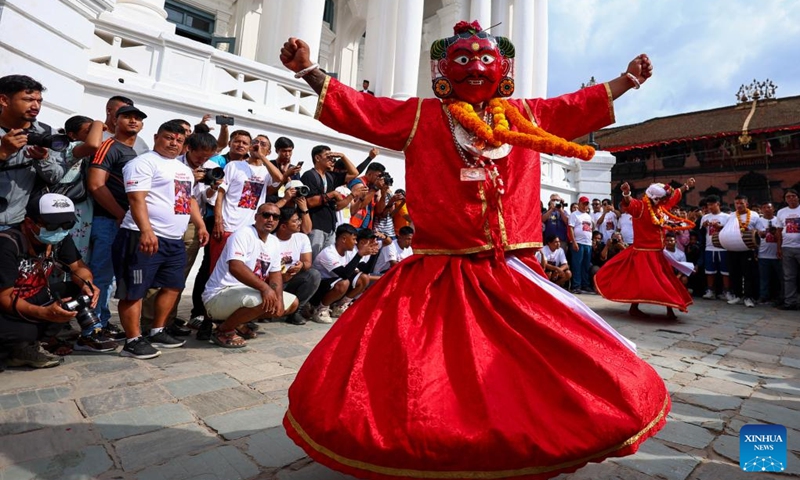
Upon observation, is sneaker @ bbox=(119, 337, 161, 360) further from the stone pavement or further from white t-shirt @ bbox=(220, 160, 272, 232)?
Answer: white t-shirt @ bbox=(220, 160, 272, 232)

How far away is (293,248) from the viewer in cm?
480

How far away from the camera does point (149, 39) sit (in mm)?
6738

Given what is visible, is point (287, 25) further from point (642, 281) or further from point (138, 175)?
point (642, 281)

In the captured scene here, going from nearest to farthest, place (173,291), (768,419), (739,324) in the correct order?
(768,419), (173,291), (739,324)

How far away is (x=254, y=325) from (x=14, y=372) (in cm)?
197

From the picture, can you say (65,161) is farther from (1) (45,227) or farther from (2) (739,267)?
(2) (739,267)

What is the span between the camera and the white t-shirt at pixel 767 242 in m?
8.55

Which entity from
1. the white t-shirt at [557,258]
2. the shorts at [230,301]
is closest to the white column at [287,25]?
the shorts at [230,301]

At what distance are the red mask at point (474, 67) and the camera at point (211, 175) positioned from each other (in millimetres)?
3042

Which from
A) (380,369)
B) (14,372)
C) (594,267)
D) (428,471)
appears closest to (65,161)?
(14,372)

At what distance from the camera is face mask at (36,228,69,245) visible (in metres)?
2.98

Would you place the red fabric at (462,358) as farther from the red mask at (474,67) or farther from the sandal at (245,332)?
the sandal at (245,332)

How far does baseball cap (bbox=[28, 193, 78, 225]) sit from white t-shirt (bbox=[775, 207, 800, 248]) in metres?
10.7

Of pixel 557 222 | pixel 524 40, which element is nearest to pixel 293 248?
pixel 557 222
